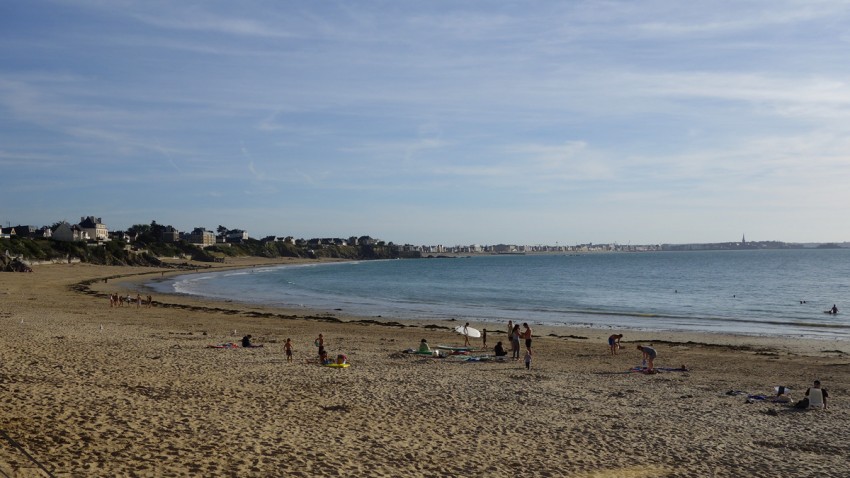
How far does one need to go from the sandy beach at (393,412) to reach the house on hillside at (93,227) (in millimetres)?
138600

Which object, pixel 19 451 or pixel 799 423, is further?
pixel 799 423

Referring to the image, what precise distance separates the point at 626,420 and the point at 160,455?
31.3ft

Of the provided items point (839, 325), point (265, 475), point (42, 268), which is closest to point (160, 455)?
point (265, 475)

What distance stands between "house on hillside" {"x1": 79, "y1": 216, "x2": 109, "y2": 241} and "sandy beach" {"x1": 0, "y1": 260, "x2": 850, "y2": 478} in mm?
138600

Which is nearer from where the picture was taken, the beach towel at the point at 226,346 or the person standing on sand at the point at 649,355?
the person standing on sand at the point at 649,355

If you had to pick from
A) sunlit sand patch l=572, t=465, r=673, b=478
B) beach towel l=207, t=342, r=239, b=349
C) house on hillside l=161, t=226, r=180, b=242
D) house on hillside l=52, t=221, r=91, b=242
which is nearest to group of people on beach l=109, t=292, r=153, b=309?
beach towel l=207, t=342, r=239, b=349

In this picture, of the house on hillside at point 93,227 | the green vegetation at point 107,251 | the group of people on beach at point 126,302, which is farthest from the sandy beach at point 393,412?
the house on hillside at point 93,227

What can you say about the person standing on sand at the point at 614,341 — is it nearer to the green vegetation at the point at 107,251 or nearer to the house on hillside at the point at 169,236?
the green vegetation at the point at 107,251

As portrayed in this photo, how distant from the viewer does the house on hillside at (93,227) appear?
502 ft

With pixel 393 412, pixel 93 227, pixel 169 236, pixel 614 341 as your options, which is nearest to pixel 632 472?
pixel 393 412

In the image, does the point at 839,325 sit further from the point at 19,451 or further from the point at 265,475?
the point at 19,451

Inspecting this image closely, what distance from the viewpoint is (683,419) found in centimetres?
1515

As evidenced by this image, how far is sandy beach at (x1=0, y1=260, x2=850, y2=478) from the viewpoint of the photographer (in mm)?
11188

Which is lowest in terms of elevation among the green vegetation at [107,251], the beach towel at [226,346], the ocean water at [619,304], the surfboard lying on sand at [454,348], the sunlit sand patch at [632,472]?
the ocean water at [619,304]
